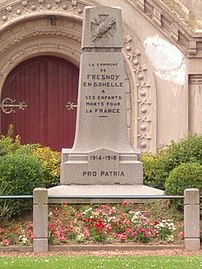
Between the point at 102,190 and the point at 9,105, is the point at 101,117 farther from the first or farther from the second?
the point at 9,105

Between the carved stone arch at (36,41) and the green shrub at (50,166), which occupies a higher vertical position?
the carved stone arch at (36,41)

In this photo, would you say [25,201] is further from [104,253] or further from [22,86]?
[22,86]

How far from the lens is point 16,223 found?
603 inches

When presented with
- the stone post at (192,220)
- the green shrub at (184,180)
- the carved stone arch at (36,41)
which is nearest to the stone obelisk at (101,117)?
the green shrub at (184,180)

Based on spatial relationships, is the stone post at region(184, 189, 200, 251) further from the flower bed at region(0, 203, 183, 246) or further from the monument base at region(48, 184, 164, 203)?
the monument base at region(48, 184, 164, 203)

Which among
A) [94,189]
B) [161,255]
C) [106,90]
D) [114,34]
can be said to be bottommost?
[161,255]

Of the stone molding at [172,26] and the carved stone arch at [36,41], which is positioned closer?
the stone molding at [172,26]

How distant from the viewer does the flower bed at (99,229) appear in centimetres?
1432

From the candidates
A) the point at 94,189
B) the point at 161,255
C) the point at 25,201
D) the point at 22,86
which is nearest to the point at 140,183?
the point at 94,189

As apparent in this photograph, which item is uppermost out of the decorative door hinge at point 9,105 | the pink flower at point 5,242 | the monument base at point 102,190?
the decorative door hinge at point 9,105

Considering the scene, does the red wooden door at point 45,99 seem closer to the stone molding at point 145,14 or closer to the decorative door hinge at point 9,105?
the decorative door hinge at point 9,105

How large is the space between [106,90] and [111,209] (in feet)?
10.4

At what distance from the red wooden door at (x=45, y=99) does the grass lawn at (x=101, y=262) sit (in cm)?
1287

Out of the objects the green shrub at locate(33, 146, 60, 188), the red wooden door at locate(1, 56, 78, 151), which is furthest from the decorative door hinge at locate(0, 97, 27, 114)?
the green shrub at locate(33, 146, 60, 188)
